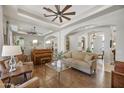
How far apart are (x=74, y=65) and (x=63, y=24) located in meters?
1.94

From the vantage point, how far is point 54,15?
9.99 ft

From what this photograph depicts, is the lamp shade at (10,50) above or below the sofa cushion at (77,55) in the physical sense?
above

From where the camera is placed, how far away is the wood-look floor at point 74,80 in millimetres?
2941

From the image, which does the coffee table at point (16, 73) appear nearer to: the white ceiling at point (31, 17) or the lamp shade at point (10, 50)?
the lamp shade at point (10, 50)

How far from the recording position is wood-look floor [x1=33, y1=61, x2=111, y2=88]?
2.94 metres

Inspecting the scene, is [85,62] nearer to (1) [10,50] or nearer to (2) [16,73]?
(2) [16,73]

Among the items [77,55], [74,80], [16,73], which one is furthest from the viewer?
[77,55]

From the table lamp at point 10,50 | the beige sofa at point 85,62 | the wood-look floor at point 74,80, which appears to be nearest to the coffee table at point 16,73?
the table lamp at point 10,50

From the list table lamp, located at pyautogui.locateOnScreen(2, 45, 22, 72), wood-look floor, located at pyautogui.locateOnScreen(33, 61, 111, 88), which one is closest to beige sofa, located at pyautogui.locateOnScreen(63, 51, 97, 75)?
wood-look floor, located at pyautogui.locateOnScreen(33, 61, 111, 88)

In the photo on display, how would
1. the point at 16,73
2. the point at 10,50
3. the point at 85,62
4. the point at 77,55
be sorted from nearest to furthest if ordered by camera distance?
the point at 10,50 < the point at 16,73 < the point at 85,62 < the point at 77,55

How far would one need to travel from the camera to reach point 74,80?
11.1 feet

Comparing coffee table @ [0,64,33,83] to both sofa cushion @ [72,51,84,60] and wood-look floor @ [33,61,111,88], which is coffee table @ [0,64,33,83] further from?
sofa cushion @ [72,51,84,60]

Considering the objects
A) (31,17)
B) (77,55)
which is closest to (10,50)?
(31,17)
